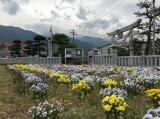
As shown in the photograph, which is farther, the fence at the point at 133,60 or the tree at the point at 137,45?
the tree at the point at 137,45

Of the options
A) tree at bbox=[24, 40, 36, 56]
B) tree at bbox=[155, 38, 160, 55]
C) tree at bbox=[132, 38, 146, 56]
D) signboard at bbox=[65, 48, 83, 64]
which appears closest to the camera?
tree at bbox=[132, 38, 146, 56]

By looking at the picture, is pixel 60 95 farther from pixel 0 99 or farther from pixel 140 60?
pixel 140 60

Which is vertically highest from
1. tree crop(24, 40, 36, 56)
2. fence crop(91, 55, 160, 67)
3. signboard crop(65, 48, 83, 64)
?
tree crop(24, 40, 36, 56)

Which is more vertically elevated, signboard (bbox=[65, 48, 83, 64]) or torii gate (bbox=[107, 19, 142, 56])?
torii gate (bbox=[107, 19, 142, 56])

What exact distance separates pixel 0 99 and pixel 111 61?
2083 centimetres

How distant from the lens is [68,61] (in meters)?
46.5

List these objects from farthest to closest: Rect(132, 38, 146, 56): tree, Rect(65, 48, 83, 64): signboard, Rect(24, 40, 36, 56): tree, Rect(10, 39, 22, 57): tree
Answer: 1. Rect(10, 39, 22, 57): tree
2. Rect(24, 40, 36, 56): tree
3. Rect(65, 48, 83, 64): signboard
4. Rect(132, 38, 146, 56): tree

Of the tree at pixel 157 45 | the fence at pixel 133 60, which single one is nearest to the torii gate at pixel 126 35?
the tree at pixel 157 45

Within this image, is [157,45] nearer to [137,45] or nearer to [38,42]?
[137,45]

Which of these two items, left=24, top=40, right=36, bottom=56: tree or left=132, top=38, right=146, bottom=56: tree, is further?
left=24, top=40, right=36, bottom=56: tree

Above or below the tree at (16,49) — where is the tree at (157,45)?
below

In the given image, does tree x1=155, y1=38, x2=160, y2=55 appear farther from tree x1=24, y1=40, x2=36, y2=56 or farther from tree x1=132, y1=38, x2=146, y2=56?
tree x1=24, y1=40, x2=36, y2=56

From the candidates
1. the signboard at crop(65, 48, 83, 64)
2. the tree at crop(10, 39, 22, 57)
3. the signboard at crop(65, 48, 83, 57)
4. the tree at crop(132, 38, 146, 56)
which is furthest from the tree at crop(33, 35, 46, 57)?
the tree at crop(132, 38, 146, 56)

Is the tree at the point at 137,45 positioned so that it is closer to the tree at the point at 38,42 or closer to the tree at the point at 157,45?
the tree at the point at 157,45
